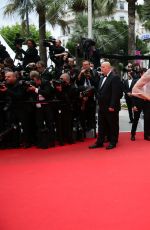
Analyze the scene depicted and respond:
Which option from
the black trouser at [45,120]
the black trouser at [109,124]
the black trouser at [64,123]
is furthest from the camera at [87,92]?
the black trouser at [45,120]

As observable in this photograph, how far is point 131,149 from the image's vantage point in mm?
7711

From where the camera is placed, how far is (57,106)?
26.9 ft

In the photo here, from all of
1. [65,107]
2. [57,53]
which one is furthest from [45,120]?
[57,53]

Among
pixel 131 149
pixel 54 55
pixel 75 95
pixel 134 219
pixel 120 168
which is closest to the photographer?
pixel 134 219

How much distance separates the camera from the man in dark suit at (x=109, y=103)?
766 cm

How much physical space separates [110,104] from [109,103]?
0.10 meters

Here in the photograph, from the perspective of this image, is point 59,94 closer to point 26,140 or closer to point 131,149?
point 26,140

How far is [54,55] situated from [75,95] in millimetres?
1839

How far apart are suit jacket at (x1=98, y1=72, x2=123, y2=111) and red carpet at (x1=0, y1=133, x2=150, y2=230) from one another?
0.90 metres

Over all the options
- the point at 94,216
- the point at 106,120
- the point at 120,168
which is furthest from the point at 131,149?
the point at 94,216

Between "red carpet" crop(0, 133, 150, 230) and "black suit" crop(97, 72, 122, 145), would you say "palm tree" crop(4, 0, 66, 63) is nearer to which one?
"black suit" crop(97, 72, 122, 145)

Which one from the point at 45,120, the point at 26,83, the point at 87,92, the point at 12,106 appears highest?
the point at 26,83

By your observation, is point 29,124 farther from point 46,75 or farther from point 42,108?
point 46,75

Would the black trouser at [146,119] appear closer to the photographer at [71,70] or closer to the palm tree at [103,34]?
the photographer at [71,70]
